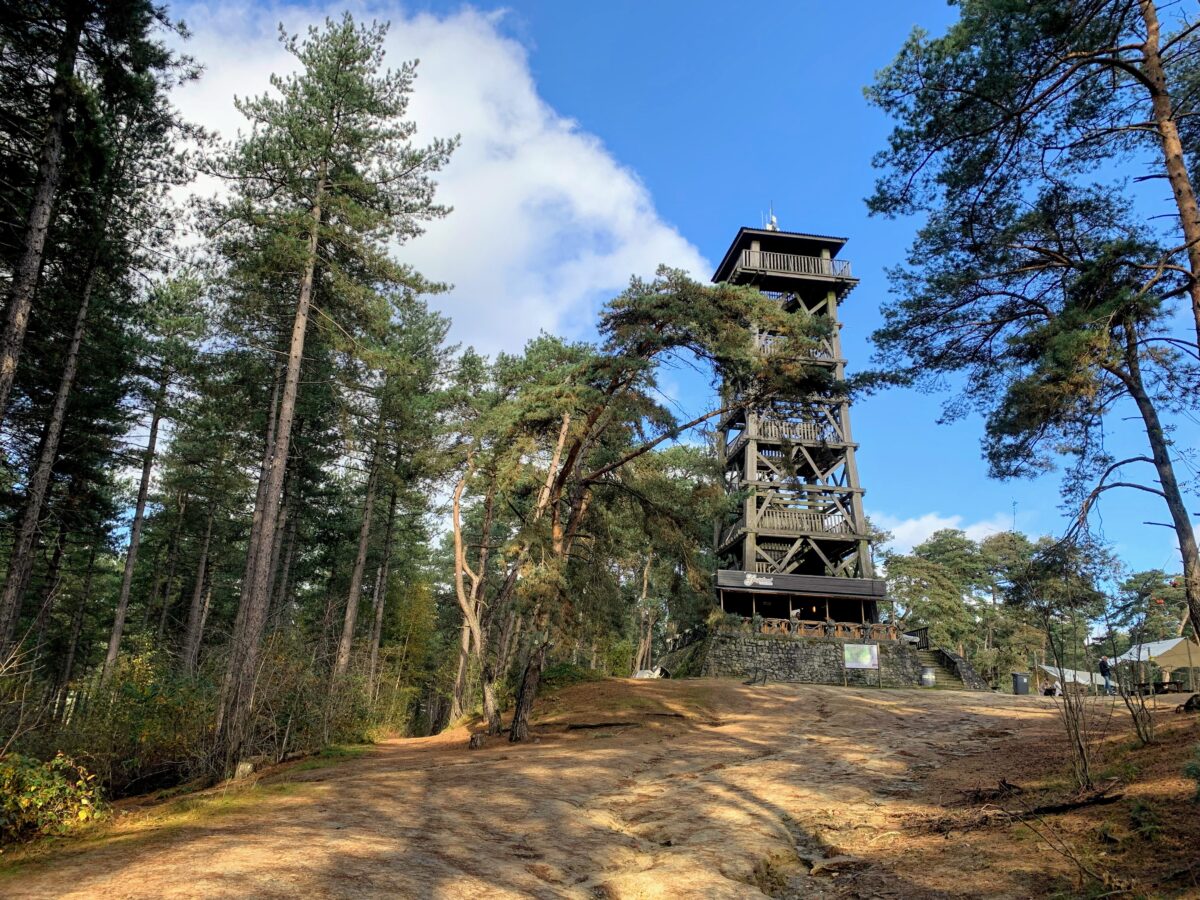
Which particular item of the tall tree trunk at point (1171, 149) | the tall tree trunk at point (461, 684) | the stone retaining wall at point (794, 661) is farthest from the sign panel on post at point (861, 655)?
the tall tree trunk at point (1171, 149)

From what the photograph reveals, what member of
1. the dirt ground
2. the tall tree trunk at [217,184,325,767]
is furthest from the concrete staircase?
the tall tree trunk at [217,184,325,767]

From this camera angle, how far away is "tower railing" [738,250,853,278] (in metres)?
30.3

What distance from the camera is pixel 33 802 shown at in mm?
5715

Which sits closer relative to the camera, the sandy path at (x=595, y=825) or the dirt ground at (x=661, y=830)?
the dirt ground at (x=661, y=830)

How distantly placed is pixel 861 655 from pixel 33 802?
64.0 ft

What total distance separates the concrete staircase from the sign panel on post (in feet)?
13.0

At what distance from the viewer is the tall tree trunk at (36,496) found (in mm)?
12727

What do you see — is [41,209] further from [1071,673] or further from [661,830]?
[1071,673]

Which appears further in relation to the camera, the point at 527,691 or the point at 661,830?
the point at 527,691

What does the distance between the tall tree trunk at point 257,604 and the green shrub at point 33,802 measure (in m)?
3.72

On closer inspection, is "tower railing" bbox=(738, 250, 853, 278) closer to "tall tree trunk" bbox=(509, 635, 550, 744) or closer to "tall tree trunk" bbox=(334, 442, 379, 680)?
"tall tree trunk" bbox=(334, 442, 379, 680)

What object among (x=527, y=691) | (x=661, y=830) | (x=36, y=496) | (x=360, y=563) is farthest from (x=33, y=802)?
(x=360, y=563)

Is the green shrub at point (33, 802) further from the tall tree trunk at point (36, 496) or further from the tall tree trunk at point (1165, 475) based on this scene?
the tall tree trunk at point (1165, 475)

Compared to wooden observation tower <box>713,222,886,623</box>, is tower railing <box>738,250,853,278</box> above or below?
above
